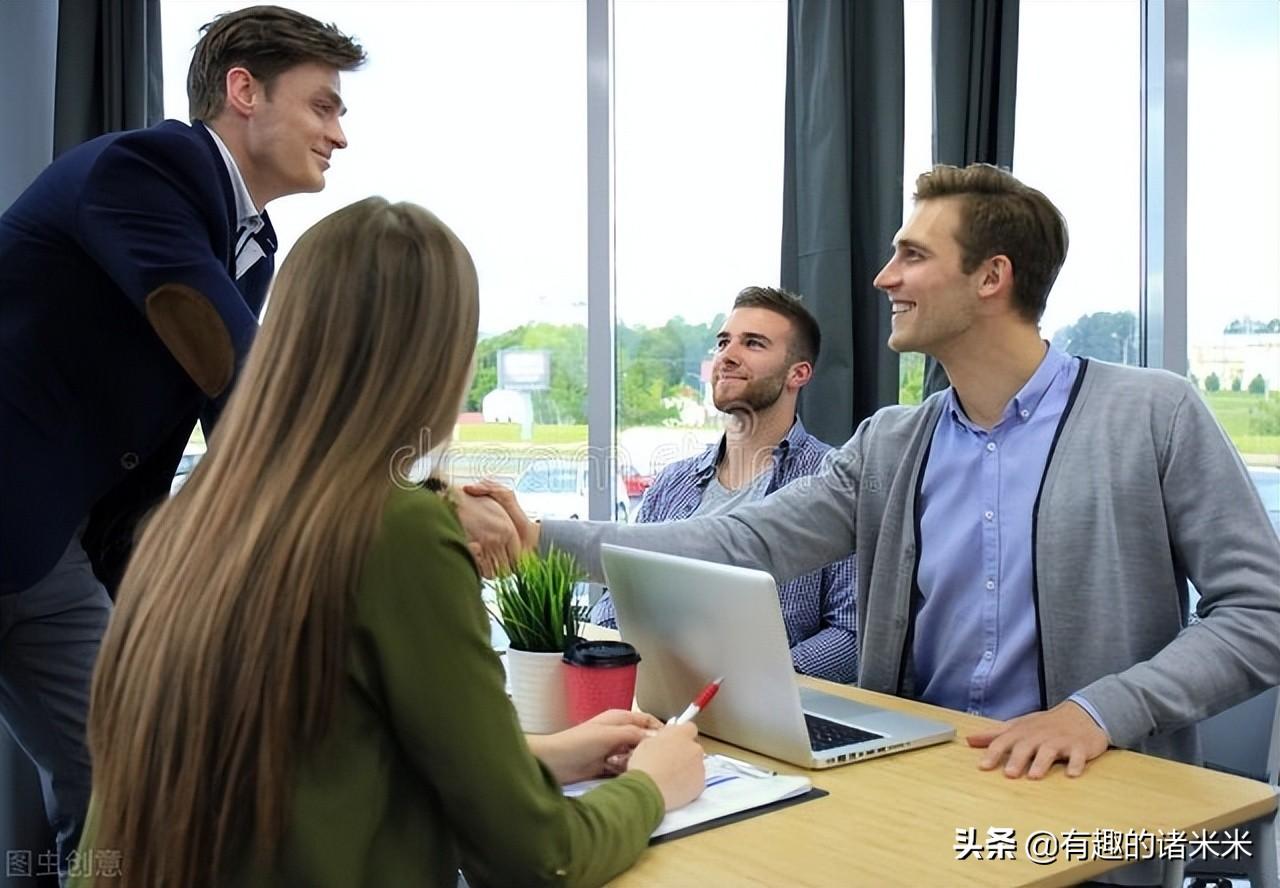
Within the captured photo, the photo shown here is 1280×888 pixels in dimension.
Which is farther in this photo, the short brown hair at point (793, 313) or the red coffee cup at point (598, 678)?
the short brown hair at point (793, 313)

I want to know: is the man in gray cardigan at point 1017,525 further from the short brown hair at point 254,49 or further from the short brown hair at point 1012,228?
the short brown hair at point 254,49

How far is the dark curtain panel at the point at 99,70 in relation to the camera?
307 centimetres

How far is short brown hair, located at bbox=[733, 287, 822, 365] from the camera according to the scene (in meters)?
2.81

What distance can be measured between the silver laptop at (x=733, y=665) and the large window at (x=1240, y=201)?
86.7 inches

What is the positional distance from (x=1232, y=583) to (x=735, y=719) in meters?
0.71

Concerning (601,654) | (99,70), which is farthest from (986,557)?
(99,70)

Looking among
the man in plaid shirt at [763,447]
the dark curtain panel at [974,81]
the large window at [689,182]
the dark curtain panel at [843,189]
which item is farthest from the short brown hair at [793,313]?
the large window at [689,182]

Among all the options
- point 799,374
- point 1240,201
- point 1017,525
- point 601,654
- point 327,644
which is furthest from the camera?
point 1240,201

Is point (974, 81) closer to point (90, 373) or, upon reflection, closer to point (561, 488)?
point (561, 488)

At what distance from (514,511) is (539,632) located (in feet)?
1.02

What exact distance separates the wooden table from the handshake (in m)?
0.48

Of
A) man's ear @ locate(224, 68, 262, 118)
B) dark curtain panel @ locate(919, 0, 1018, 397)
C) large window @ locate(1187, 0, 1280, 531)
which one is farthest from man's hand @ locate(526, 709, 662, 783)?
large window @ locate(1187, 0, 1280, 531)

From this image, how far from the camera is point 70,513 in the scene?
69.9 inches

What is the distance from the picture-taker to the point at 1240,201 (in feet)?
10.7
